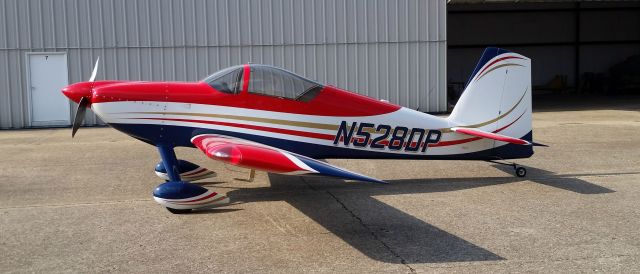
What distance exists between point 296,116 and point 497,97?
3.02m

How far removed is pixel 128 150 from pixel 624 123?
12.7 m

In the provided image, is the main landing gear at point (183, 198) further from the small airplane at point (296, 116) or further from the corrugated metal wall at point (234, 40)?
the corrugated metal wall at point (234, 40)

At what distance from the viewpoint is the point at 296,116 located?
8227 millimetres

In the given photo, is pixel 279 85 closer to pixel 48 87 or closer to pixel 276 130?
pixel 276 130

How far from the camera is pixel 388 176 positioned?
31.5 feet

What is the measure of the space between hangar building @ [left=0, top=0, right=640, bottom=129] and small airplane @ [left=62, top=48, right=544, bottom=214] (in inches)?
409

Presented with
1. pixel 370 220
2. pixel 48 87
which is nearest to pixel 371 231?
pixel 370 220

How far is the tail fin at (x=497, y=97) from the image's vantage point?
29.4 feet

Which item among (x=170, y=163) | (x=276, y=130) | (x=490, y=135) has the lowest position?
(x=170, y=163)

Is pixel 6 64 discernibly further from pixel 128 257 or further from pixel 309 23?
pixel 128 257

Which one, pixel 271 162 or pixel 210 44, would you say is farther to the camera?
pixel 210 44

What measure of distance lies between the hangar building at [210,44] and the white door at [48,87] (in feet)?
0.10

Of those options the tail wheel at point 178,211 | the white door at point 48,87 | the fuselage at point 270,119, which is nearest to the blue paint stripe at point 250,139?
the fuselage at point 270,119

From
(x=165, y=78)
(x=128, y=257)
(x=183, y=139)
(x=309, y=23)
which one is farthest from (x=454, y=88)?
(x=128, y=257)
